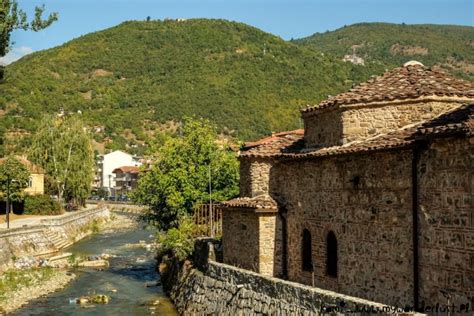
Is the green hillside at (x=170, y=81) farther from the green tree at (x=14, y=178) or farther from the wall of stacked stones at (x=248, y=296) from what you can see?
the wall of stacked stones at (x=248, y=296)

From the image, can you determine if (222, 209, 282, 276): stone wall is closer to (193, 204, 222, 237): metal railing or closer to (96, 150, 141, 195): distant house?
(193, 204, 222, 237): metal railing

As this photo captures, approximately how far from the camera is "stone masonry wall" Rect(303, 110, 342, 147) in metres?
19.0

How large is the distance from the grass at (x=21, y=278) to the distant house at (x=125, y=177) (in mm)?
83800

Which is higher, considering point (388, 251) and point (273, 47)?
point (273, 47)

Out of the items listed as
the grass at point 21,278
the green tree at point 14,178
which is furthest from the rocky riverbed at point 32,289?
the green tree at point 14,178

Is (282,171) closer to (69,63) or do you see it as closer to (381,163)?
→ (381,163)

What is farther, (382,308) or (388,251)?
(388,251)

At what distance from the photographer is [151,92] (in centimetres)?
14112

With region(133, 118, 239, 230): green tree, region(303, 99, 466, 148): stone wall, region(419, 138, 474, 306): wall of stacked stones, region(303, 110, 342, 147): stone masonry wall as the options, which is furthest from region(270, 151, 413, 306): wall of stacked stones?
region(133, 118, 239, 230): green tree

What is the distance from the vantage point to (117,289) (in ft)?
104

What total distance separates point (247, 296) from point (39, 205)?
46.0 metres

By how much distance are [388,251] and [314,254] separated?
389cm

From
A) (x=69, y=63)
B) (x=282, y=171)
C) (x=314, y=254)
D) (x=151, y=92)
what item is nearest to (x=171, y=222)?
(x=282, y=171)

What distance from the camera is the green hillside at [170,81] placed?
4545 inches
